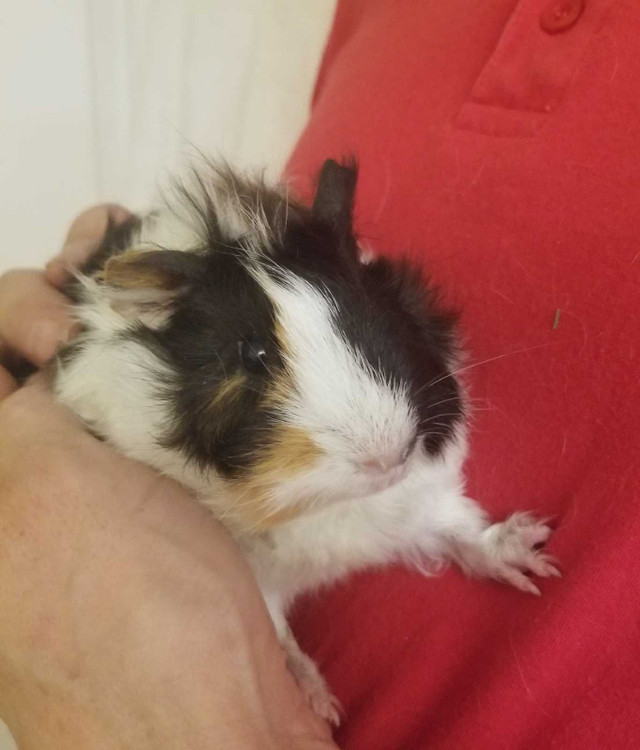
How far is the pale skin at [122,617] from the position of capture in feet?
2.03

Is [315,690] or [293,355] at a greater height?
[293,355]

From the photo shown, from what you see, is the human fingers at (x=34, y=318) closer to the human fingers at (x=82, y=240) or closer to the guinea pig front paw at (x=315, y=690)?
the human fingers at (x=82, y=240)

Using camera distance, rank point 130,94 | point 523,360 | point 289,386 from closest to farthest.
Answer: point 289,386
point 523,360
point 130,94

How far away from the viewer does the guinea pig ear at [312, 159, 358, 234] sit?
772 millimetres

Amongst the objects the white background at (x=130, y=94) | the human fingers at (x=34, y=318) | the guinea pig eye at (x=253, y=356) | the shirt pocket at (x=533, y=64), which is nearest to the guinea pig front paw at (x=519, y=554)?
the guinea pig eye at (x=253, y=356)

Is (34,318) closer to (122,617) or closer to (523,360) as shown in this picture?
(122,617)

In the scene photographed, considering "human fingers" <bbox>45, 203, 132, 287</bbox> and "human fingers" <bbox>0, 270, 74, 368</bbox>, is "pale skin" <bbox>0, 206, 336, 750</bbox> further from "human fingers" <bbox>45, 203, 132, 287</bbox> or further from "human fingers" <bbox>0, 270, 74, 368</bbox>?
"human fingers" <bbox>45, 203, 132, 287</bbox>

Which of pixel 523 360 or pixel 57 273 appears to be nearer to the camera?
pixel 523 360

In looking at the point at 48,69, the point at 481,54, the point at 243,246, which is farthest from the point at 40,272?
the point at 48,69

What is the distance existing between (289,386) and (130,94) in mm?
1772

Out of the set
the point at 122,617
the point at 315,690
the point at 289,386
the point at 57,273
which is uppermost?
the point at 289,386

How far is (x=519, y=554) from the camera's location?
744 mm

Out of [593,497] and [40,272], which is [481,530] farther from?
[40,272]

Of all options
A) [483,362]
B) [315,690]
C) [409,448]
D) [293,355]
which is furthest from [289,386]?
[315,690]
